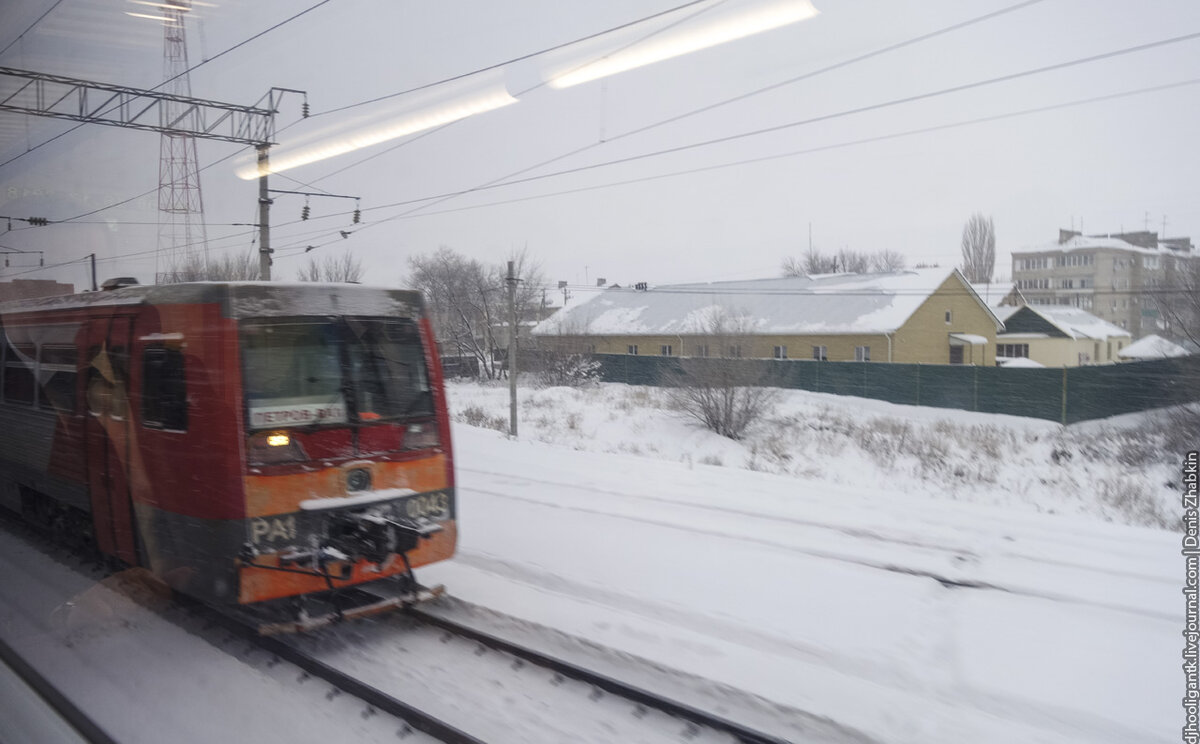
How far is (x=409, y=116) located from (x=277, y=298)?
7754mm

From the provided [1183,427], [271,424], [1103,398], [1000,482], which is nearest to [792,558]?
[271,424]

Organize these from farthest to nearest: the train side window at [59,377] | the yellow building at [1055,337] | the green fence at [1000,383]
→ the yellow building at [1055,337], the green fence at [1000,383], the train side window at [59,377]

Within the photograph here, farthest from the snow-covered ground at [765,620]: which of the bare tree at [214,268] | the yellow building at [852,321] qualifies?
the yellow building at [852,321]

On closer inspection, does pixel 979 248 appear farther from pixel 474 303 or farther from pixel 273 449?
pixel 273 449

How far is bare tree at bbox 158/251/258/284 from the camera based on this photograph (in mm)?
12555

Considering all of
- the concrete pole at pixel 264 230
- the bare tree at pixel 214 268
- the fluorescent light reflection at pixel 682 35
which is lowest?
the bare tree at pixel 214 268

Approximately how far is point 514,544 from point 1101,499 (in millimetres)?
10842

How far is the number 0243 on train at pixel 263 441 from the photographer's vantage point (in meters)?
4.96

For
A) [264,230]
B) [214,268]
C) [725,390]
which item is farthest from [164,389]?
[725,390]

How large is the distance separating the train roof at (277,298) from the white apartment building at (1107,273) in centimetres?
1853

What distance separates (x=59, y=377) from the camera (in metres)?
6.66

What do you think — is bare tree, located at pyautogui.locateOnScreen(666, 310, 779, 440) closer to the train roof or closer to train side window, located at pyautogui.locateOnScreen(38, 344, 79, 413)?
the train roof

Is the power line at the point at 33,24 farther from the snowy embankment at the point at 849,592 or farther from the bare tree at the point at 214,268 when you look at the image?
the snowy embankment at the point at 849,592

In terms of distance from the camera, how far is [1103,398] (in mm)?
25344
